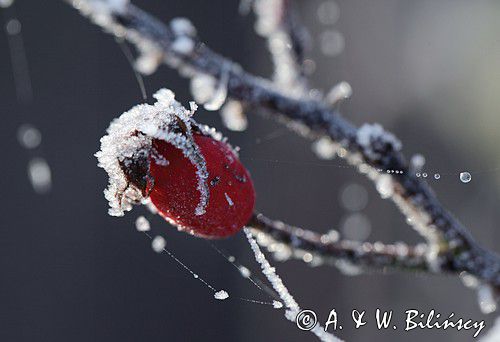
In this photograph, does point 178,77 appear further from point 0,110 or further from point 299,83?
point 299,83

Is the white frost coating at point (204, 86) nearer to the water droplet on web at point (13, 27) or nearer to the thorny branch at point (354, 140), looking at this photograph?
the thorny branch at point (354, 140)

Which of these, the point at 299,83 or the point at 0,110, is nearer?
the point at 299,83

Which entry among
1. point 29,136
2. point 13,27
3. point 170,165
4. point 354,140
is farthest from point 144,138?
point 29,136

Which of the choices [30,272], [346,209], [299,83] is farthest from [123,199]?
[346,209]

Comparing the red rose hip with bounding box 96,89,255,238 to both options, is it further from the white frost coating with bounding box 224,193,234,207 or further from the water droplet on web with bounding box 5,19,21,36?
the water droplet on web with bounding box 5,19,21,36

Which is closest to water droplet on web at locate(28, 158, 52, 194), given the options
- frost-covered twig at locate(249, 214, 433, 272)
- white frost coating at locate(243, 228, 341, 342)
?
white frost coating at locate(243, 228, 341, 342)
